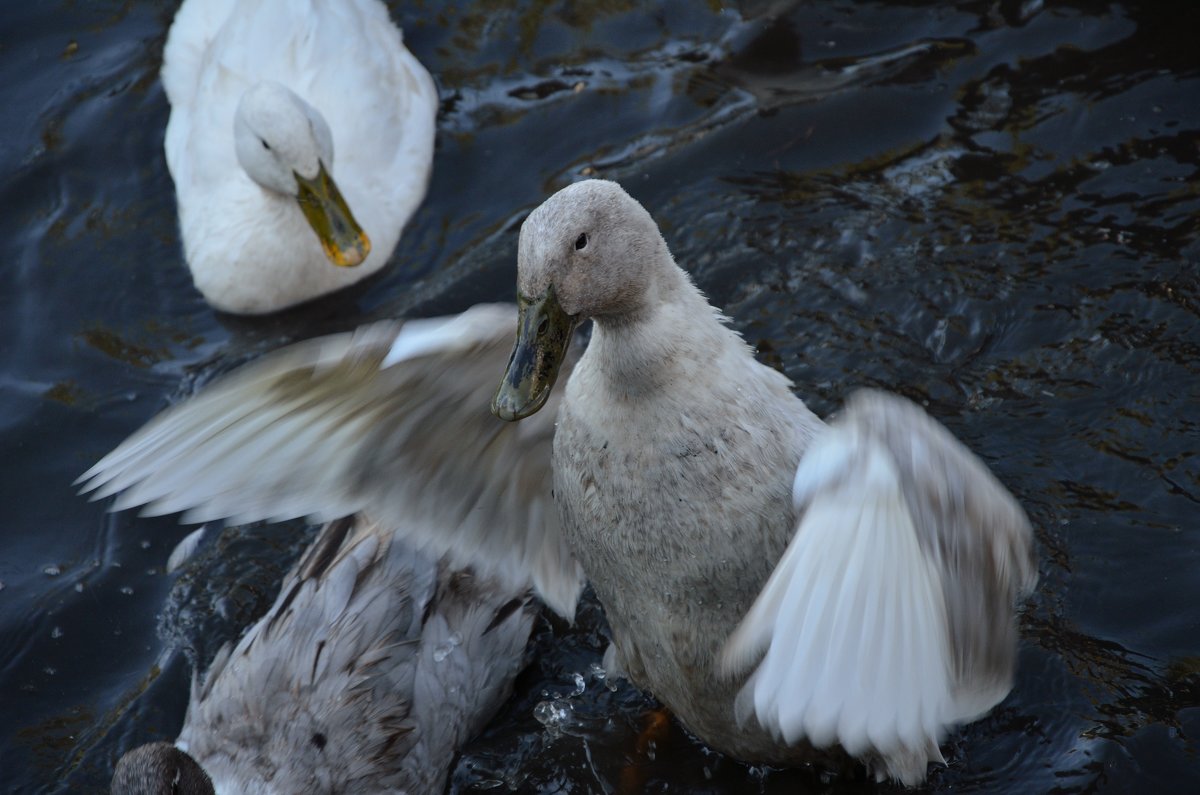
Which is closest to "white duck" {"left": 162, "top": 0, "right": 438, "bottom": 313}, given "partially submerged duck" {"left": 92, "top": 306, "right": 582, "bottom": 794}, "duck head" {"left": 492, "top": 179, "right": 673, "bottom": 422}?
"partially submerged duck" {"left": 92, "top": 306, "right": 582, "bottom": 794}

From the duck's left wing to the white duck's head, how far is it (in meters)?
3.67

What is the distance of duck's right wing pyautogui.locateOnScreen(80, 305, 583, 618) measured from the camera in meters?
3.89

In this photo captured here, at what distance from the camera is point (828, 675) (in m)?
2.90

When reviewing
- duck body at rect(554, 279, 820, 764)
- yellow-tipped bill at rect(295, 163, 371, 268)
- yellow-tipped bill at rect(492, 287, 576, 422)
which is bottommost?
yellow-tipped bill at rect(295, 163, 371, 268)

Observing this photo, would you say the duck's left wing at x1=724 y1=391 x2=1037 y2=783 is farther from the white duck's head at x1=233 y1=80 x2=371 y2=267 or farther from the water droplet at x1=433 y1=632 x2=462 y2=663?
the white duck's head at x1=233 y1=80 x2=371 y2=267

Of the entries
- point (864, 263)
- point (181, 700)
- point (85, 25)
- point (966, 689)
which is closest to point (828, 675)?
point (966, 689)

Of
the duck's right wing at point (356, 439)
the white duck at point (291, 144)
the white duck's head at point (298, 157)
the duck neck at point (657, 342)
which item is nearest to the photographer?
the duck neck at point (657, 342)

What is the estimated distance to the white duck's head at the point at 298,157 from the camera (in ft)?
21.1

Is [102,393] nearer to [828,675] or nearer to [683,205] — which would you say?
[683,205]

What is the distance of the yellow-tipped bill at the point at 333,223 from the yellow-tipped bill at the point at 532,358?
3.17 metres

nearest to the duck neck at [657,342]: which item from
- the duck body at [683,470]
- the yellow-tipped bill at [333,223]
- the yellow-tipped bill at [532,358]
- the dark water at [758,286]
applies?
the duck body at [683,470]

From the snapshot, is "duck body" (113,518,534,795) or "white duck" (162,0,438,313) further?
"white duck" (162,0,438,313)

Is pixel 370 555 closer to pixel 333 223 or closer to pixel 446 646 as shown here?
pixel 446 646

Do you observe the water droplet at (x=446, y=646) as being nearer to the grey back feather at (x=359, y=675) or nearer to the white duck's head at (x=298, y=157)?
the grey back feather at (x=359, y=675)
